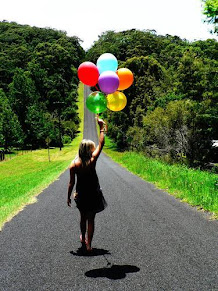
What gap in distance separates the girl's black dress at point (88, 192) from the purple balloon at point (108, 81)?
1.73 meters

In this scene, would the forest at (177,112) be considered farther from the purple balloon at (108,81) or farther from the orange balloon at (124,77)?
the purple balloon at (108,81)

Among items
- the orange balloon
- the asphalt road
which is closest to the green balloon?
the orange balloon

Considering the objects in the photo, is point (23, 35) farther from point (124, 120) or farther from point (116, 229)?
point (116, 229)

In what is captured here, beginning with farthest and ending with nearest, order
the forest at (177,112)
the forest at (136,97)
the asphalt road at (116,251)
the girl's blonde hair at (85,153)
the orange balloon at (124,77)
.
Result: the forest at (136,97) → the forest at (177,112) → the orange balloon at (124,77) → the girl's blonde hair at (85,153) → the asphalt road at (116,251)

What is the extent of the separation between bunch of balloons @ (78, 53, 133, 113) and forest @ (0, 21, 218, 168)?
1695 centimetres

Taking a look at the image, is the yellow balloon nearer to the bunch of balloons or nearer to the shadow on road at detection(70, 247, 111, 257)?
the bunch of balloons

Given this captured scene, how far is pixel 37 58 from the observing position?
85750 millimetres

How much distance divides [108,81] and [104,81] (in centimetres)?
8

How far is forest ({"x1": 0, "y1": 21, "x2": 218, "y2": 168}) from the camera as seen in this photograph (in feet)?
86.2

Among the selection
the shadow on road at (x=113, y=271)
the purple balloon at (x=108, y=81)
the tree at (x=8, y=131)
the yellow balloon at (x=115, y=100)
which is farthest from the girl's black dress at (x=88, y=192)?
the tree at (x=8, y=131)

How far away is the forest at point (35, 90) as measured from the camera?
5760cm

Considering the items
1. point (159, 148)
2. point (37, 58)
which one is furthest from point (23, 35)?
point (159, 148)

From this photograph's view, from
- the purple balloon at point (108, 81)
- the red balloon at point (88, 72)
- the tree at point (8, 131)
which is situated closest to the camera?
the purple balloon at point (108, 81)

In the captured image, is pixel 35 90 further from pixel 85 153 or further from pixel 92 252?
pixel 92 252
